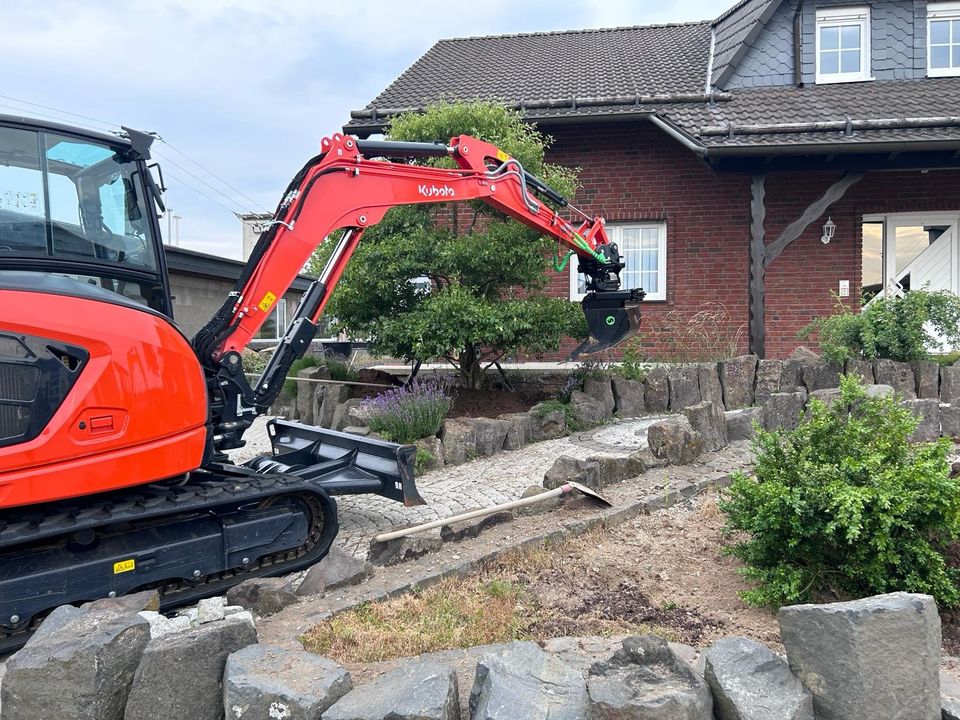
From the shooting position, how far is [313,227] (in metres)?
4.91

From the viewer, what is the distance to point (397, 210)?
8352 millimetres

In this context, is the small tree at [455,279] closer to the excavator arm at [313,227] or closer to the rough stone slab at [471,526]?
the excavator arm at [313,227]

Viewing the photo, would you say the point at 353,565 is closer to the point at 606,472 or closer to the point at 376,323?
the point at 606,472

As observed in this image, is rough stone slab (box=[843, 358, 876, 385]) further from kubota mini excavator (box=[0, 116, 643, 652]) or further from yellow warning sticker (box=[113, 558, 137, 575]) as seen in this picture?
yellow warning sticker (box=[113, 558, 137, 575])

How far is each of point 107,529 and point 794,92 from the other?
12206 millimetres

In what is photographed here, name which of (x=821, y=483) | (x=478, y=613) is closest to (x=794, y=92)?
(x=821, y=483)

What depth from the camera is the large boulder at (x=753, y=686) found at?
208cm

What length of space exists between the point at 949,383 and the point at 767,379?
67.3 inches

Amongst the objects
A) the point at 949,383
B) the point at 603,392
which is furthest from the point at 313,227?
the point at 949,383

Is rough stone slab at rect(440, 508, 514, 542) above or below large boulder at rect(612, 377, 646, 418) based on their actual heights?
below

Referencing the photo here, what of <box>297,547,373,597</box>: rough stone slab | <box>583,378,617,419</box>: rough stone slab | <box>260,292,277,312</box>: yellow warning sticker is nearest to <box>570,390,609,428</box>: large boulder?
<box>583,378,617,419</box>: rough stone slab

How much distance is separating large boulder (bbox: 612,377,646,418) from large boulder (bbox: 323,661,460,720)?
628 cm

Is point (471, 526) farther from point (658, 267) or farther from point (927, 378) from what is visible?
point (658, 267)

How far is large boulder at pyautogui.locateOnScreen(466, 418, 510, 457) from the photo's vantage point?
694 centimetres
